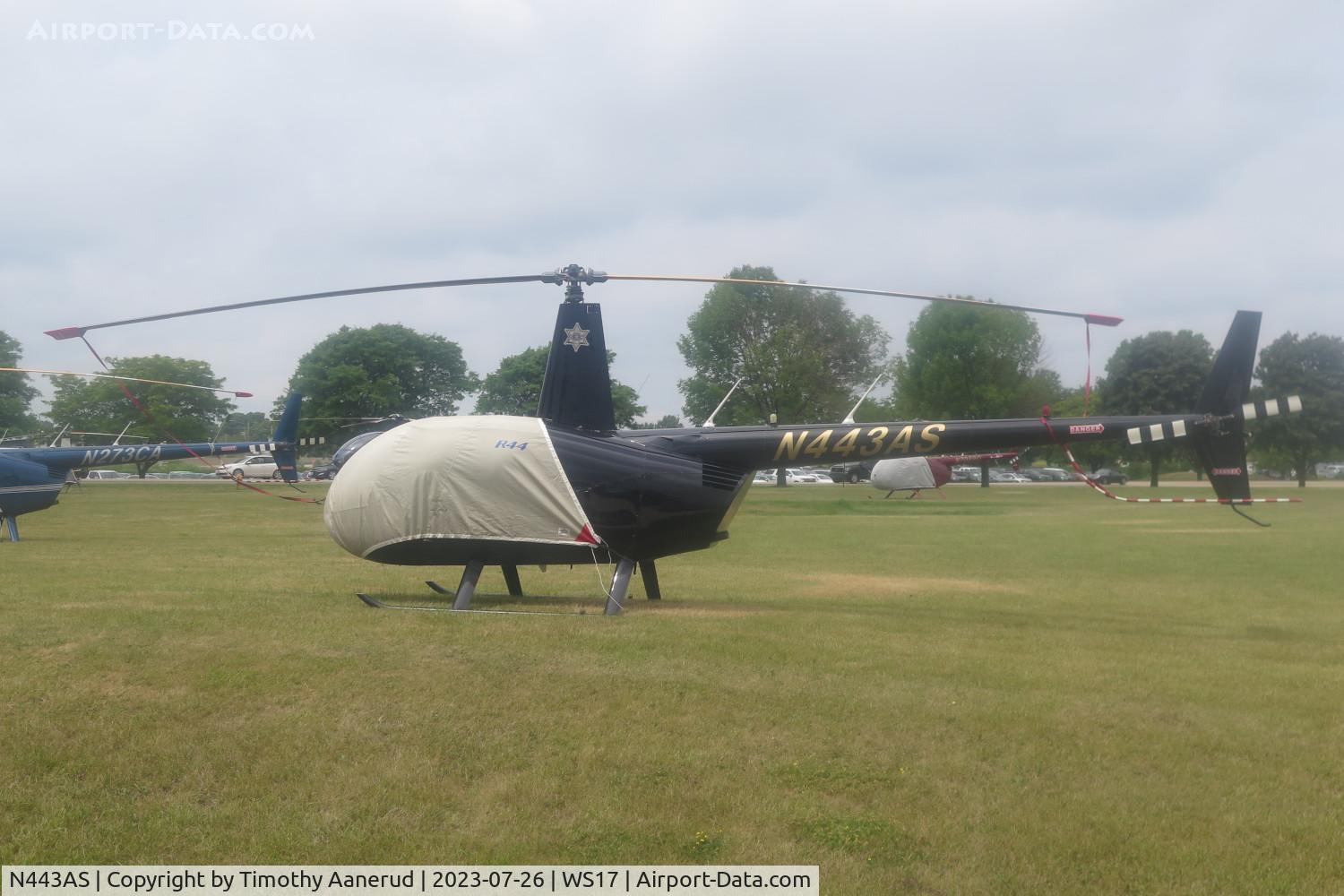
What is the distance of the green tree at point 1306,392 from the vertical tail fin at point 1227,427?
2422 inches

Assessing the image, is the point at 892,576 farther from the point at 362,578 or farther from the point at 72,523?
the point at 72,523

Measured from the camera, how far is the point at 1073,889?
5637mm

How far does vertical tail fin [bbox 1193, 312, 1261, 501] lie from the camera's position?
12.1 metres

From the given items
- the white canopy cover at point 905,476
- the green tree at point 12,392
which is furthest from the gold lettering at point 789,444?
the green tree at point 12,392

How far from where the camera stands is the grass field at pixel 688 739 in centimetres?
609

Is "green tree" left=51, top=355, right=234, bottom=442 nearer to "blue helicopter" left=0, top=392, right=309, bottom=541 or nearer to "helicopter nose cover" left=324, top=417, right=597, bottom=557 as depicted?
"blue helicopter" left=0, top=392, right=309, bottom=541

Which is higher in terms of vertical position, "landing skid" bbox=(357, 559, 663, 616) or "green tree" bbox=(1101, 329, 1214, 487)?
"green tree" bbox=(1101, 329, 1214, 487)

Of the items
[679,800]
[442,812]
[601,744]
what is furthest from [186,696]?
[679,800]

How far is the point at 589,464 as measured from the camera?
12789 mm

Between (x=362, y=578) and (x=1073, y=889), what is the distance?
1302cm

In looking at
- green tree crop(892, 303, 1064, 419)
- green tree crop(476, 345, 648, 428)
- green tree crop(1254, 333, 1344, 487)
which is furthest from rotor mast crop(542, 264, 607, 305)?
green tree crop(1254, 333, 1344, 487)

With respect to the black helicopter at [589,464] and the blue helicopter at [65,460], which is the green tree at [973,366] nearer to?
the blue helicopter at [65,460]

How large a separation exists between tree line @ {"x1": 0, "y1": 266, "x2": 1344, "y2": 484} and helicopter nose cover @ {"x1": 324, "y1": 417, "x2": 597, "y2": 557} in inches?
778

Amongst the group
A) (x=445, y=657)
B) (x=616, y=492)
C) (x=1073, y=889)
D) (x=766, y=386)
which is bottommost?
(x=1073, y=889)
